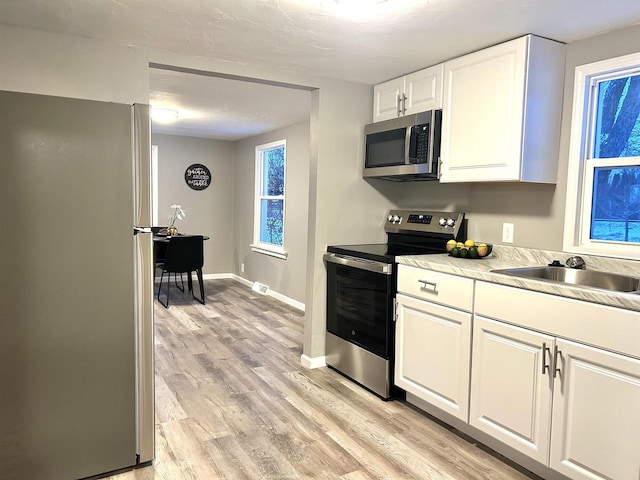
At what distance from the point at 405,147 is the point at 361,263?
79 cm

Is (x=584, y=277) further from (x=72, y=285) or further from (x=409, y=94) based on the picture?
(x=72, y=285)

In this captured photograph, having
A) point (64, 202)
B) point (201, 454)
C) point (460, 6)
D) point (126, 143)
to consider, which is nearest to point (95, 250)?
point (64, 202)

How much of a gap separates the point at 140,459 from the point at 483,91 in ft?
8.39

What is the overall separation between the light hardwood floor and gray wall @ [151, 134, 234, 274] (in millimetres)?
3271

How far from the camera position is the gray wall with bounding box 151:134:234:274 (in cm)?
680

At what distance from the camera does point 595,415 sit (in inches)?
73.0

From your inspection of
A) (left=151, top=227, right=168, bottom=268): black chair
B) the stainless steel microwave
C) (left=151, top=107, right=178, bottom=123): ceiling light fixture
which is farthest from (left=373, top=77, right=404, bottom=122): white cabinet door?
(left=151, top=227, right=168, bottom=268): black chair

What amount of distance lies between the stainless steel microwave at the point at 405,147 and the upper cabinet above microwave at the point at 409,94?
0.32 ft

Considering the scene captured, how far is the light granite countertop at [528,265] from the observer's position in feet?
5.89

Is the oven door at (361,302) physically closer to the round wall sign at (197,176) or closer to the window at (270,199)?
the window at (270,199)

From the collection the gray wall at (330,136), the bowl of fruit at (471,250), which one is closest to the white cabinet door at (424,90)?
the gray wall at (330,136)

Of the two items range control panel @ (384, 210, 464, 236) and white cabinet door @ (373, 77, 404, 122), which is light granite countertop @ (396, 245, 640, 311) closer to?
range control panel @ (384, 210, 464, 236)

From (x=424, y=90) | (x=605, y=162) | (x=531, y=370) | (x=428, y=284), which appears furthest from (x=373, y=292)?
(x=605, y=162)

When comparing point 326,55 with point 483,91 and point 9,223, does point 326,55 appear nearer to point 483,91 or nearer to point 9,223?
point 483,91
